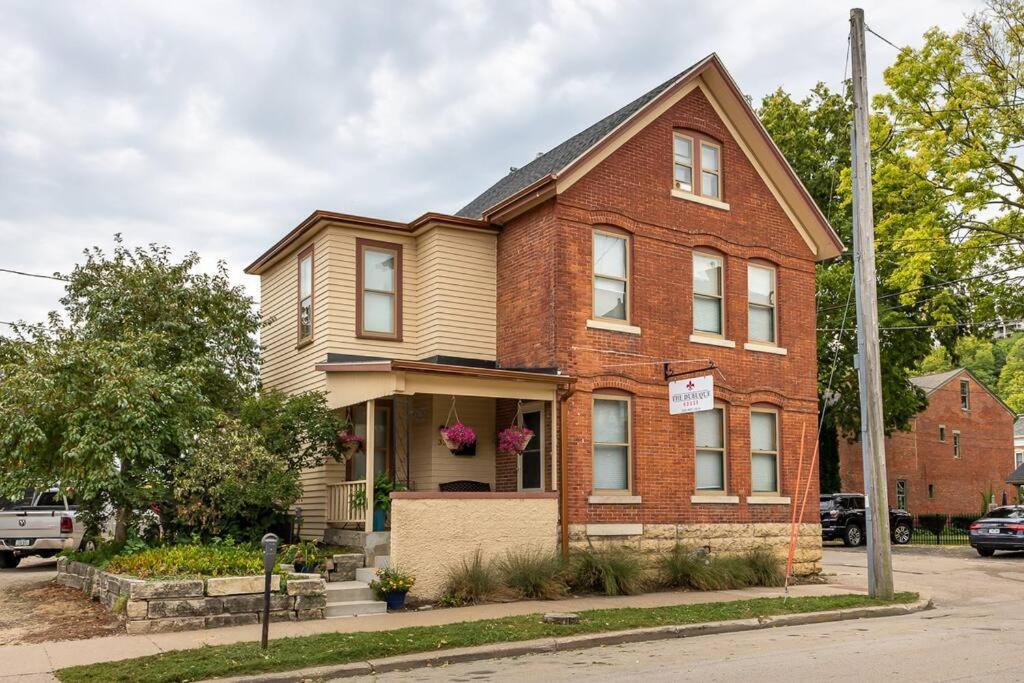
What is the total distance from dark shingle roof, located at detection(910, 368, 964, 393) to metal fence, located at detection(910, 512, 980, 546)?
12.5 metres

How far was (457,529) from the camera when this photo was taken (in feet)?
51.0

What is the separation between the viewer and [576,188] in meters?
18.1

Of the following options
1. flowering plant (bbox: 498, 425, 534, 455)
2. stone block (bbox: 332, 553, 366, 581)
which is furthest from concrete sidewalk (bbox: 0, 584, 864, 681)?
flowering plant (bbox: 498, 425, 534, 455)

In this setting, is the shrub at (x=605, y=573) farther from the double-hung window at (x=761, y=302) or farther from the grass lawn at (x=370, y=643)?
the double-hung window at (x=761, y=302)

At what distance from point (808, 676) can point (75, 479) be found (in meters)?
11.2

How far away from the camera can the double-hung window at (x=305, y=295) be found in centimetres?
1944

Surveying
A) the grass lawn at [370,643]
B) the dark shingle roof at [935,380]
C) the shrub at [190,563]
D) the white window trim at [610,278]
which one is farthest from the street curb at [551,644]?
the dark shingle roof at [935,380]

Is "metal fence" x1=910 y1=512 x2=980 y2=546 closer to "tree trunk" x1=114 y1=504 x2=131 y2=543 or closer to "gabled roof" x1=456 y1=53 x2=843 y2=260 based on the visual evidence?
"gabled roof" x1=456 y1=53 x2=843 y2=260

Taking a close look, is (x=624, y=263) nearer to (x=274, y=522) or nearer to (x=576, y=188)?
(x=576, y=188)

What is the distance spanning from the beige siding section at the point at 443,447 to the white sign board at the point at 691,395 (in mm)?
3419

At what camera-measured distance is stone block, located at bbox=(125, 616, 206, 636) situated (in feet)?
40.3

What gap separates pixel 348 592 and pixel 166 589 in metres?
2.78

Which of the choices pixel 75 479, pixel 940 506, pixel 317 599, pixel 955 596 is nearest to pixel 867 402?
pixel 955 596

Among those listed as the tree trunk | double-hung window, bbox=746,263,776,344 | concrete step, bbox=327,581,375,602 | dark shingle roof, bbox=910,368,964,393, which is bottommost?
concrete step, bbox=327,581,375,602
